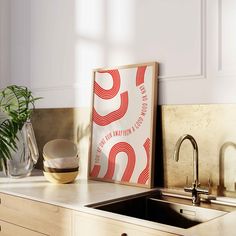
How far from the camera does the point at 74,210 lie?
1.58 meters

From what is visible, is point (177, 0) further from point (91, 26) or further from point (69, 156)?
point (69, 156)

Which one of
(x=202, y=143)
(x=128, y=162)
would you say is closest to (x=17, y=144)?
(x=128, y=162)

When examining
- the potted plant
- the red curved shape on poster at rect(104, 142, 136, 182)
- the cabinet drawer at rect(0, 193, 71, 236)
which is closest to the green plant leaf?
the potted plant

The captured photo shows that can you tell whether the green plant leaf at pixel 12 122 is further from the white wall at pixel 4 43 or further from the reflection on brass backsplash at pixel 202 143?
the reflection on brass backsplash at pixel 202 143

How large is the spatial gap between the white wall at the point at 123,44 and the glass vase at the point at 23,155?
1.00 ft

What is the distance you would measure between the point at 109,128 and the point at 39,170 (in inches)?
27.8

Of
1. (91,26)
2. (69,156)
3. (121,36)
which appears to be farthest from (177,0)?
(69,156)

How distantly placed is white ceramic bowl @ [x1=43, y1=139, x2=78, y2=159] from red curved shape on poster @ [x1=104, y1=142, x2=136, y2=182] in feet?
0.76

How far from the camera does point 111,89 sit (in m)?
2.15

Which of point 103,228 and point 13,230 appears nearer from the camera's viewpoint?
point 103,228

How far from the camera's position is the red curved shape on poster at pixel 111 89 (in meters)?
2.13

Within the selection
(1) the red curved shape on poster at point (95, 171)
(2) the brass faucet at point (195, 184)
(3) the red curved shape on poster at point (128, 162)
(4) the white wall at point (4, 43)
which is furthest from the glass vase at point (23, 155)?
(2) the brass faucet at point (195, 184)

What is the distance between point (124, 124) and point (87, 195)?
0.47 m

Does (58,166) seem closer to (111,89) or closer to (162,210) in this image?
(111,89)
